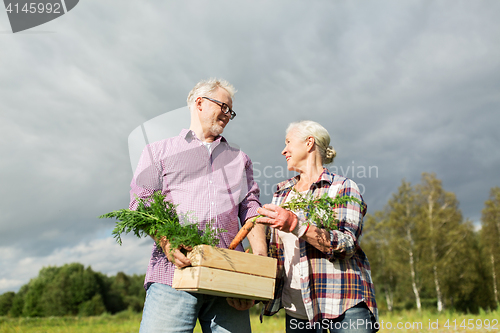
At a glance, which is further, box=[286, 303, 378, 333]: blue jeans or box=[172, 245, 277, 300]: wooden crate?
box=[286, 303, 378, 333]: blue jeans

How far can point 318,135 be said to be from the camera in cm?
346

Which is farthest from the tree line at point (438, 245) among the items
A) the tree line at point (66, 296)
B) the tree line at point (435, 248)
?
the tree line at point (66, 296)

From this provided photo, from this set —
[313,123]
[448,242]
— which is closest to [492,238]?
[448,242]

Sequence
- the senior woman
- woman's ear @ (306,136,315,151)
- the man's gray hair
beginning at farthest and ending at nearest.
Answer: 1. woman's ear @ (306,136,315,151)
2. the man's gray hair
3. the senior woman

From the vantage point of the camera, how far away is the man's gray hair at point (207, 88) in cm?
316

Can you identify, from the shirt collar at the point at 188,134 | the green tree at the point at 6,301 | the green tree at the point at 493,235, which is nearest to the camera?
the shirt collar at the point at 188,134

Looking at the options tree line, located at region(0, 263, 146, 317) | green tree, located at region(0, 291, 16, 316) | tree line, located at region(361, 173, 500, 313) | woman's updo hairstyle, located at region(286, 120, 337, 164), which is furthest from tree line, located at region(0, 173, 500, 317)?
green tree, located at region(0, 291, 16, 316)

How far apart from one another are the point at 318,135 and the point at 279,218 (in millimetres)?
1338

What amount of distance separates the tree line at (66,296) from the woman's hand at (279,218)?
40361 mm

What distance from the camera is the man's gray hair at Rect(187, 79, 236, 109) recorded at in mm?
3162

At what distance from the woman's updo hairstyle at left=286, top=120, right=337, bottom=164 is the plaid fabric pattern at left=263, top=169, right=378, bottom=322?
48cm

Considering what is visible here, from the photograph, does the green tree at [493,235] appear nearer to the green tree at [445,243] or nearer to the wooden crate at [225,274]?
the green tree at [445,243]

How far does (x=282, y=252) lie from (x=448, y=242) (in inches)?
949

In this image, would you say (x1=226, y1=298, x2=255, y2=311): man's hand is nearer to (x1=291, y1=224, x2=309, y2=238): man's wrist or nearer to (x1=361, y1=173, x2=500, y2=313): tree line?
(x1=291, y1=224, x2=309, y2=238): man's wrist
